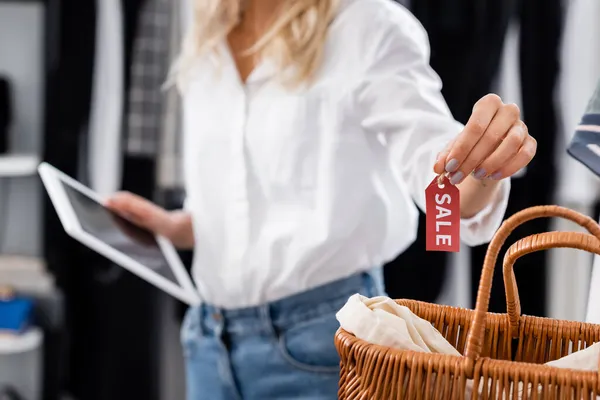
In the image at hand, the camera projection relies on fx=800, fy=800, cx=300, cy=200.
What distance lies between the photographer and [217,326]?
3.77 feet

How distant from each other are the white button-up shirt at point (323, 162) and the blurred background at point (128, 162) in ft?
2.49

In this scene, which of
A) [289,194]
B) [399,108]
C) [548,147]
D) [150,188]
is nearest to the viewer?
[399,108]

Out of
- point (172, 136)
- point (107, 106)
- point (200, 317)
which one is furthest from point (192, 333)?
point (107, 106)

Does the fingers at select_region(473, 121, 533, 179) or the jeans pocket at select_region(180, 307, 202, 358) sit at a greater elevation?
the fingers at select_region(473, 121, 533, 179)

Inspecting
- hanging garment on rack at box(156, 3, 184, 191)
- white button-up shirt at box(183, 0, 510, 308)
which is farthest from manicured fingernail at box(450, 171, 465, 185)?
hanging garment on rack at box(156, 3, 184, 191)

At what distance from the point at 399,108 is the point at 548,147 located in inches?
36.5

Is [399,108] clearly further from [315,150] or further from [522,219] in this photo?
[522,219]

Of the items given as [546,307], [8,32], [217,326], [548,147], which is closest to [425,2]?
[548,147]

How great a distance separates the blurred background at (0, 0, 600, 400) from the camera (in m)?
1.80

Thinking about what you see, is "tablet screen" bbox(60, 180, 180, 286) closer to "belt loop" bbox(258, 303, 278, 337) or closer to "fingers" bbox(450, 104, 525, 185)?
"belt loop" bbox(258, 303, 278, 337)

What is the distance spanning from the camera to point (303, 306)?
42.8 inches

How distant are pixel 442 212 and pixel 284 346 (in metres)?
0.45

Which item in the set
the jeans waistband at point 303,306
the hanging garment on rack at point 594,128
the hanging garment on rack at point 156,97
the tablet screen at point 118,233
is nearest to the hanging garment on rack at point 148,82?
the hanging garment on rack at point 156,97

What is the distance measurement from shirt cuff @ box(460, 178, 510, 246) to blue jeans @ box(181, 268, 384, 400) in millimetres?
244
